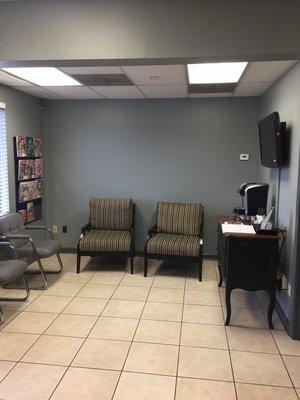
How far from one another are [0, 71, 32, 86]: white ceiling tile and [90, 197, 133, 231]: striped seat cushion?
1827mm

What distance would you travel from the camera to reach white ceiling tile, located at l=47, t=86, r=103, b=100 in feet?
13.6

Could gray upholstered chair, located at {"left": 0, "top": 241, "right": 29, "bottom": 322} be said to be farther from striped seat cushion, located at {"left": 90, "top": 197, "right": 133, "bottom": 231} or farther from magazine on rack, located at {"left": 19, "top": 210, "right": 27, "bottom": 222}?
striped seat cushion, located at {"left": 90, "top": 197, "right": 133, "bottom": 231}

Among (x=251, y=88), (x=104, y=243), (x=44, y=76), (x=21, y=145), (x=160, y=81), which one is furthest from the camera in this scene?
(x=21, y=145)

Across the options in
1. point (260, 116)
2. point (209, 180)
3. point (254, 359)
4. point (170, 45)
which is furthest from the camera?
point (209, 180)

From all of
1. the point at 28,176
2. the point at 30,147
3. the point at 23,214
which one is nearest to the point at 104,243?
the point at 23,214

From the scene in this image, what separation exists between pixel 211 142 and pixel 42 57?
3.02 m

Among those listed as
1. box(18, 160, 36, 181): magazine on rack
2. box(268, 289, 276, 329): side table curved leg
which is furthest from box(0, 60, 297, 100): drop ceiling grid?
box(268, 289, 276, 329): side table curved leg

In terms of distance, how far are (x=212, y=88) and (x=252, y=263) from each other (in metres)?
2.20

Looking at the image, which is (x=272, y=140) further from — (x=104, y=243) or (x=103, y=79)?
(x=104, y=243)

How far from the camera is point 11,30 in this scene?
2.31 metres

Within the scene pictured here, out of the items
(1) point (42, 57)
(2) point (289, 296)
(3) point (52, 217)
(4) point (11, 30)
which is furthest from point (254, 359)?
(3) point (52, 217)

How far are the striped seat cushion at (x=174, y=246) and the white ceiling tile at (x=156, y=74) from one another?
1.91 metres

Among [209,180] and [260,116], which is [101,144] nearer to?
[209,180]

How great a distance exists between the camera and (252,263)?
3.03m
